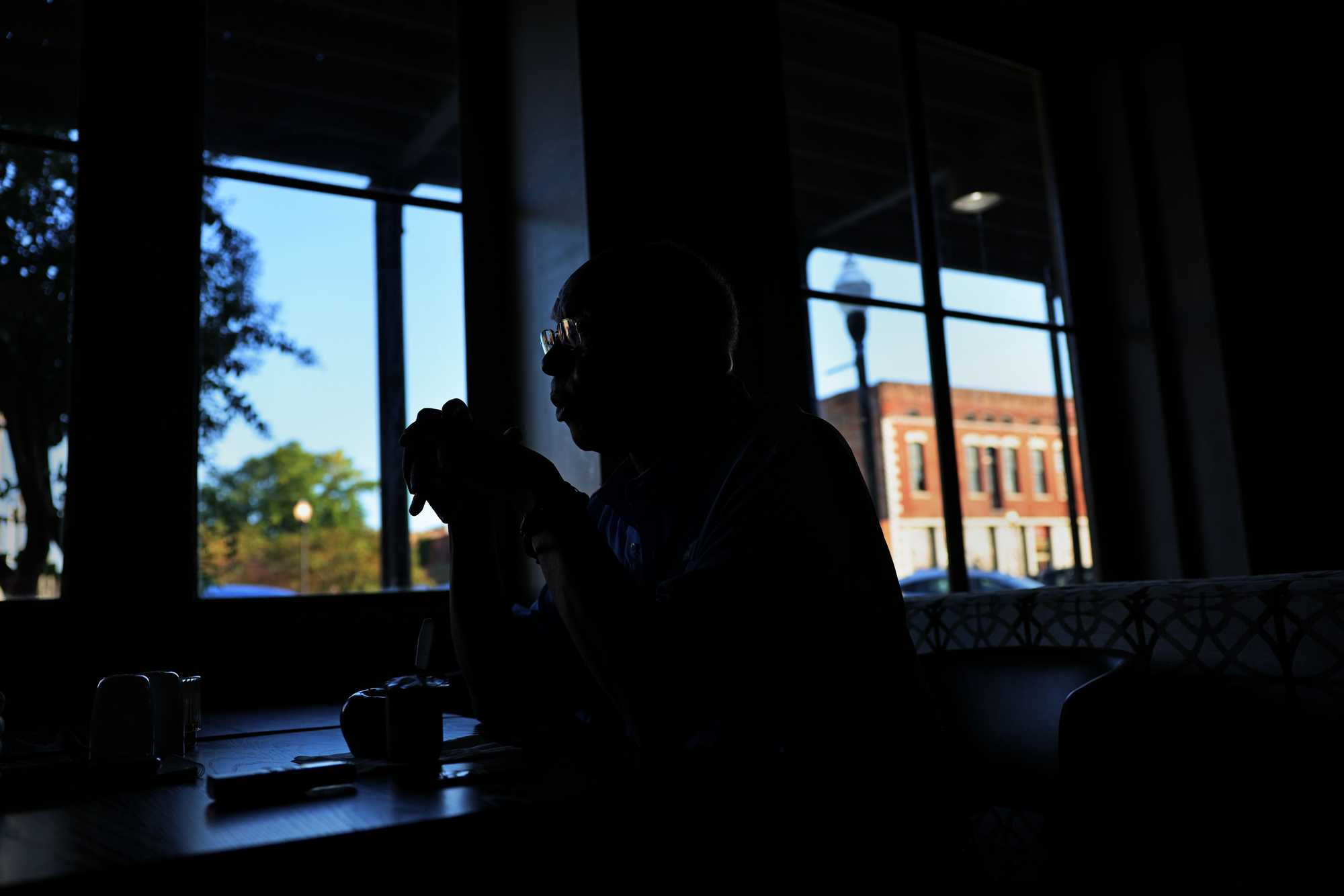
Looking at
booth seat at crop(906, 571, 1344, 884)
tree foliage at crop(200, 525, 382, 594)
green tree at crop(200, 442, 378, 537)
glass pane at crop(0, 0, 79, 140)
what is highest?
glass pane at crop(0, 0, 79, 140)

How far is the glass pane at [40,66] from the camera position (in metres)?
2.52

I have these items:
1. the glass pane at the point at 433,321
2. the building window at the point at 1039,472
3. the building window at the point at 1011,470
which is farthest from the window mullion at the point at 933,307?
the glass pane at the point at 433,321

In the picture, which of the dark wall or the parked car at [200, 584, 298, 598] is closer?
the parked car at [200, 584, 298, 598]

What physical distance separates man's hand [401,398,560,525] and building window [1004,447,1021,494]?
2.96m

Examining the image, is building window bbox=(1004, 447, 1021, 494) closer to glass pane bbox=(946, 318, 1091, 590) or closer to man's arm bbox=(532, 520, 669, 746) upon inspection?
glass pane bbox=(946, 318, 1091, 590)

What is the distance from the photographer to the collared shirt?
1067 millimetres

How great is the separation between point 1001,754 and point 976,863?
1.06 ft

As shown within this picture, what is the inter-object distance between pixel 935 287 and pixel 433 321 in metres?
2.00

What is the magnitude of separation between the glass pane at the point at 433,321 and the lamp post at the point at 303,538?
0.98ft

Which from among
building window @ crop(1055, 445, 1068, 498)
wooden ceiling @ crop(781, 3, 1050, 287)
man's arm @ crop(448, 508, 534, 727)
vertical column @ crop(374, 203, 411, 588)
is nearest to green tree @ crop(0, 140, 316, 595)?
vertical column @ crop(374, 203, 411, 588)

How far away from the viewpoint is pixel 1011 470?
3930 mm

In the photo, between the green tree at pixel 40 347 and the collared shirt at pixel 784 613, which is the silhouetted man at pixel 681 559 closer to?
the collared shirt at pixel 784 613

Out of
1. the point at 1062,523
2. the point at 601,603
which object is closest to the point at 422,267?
the point at 601,603

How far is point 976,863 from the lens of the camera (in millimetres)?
1178
